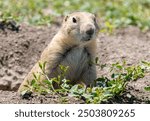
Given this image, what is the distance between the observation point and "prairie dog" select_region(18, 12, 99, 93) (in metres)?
6.47

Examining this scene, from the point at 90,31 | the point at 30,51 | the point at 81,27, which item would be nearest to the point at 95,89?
the point at 90,31

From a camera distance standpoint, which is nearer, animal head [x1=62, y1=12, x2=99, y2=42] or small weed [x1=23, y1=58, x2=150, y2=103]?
small weed [x1=23, y1=58, x2=150, y2=103]

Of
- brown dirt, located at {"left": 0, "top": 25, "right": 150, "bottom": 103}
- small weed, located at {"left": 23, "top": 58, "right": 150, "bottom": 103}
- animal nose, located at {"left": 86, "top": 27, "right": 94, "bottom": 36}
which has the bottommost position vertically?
brown dirt, located at {"left": 0, "top": 25, "right": 150, "bottom": 103}

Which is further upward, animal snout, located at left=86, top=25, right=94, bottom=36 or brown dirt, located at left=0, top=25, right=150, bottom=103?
animal snout, located at left=86, top=25, right=94, bottom=36

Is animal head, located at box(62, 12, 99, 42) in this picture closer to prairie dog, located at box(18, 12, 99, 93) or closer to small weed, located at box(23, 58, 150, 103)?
prairie dog, located at box(18, 12, 99, 93)

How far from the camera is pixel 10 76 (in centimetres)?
840

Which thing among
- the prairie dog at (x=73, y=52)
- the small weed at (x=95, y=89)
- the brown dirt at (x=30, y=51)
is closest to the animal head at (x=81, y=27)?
the prairie dog at (x=73, y=52)

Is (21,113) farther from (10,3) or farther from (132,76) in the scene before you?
(10,3)

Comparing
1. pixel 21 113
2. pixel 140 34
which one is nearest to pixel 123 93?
pixel 21 113

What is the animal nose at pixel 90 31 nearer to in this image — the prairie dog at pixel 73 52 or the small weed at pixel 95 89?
the prairie dog at pixel 73 52

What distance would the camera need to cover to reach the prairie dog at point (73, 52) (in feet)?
21.2

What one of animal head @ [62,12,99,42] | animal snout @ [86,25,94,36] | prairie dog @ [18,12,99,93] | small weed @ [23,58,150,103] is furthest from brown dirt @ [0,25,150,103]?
small weed @ [23,58,150,103]

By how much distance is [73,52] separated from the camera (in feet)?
21.7

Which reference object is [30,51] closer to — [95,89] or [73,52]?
[73,52]
